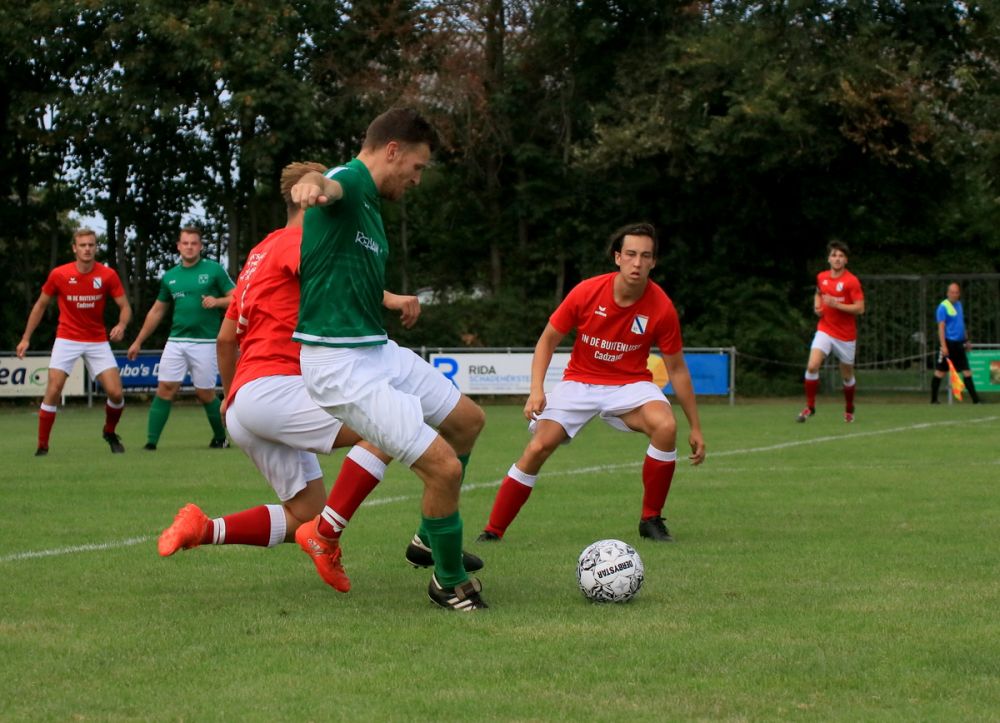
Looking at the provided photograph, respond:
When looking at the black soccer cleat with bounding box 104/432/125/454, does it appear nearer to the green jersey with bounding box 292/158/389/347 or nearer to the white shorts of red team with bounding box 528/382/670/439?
the white shorts of red team with bounding box 528/382/670/439

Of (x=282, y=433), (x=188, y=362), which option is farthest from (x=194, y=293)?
(x=282, y=433)

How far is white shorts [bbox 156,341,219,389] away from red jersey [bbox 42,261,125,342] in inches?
27.0

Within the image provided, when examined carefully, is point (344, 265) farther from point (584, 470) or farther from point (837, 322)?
point (837, 322)

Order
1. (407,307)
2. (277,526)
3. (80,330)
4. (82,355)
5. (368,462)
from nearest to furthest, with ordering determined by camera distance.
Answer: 1. (368,462)
2. (407,307)
3. (277,526)
4. (80,330)
5. (82,355)

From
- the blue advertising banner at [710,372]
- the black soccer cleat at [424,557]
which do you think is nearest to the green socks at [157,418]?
the black soccer cleat at [424,557]

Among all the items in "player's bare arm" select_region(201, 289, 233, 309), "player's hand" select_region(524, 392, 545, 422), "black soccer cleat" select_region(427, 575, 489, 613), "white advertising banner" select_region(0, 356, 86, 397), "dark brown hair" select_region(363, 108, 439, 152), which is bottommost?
"white advertising banner" select_region(0, 356, 86, 397)

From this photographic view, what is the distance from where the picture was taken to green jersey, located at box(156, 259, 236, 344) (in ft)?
48.9

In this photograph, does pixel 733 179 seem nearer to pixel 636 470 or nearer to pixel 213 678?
Result: pixel 636 470

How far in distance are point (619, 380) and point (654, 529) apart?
0.87m

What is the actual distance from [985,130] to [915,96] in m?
1.40

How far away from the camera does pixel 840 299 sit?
1912cm

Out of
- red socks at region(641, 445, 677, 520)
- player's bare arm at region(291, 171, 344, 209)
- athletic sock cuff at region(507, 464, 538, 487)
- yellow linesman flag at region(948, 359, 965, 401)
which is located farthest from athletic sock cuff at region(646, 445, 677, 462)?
yellow linesman flag at region(948, 359, 965, 401)

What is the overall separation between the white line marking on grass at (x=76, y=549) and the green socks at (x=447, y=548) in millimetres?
2627

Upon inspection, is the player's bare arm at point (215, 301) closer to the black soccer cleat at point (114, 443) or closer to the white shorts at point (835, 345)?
the black soccer cleat at point (114, 443)
